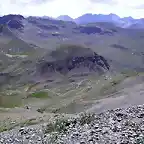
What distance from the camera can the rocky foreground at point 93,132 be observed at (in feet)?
46.3

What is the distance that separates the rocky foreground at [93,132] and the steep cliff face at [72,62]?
14978cm

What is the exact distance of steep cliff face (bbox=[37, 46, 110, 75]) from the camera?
171875 mm

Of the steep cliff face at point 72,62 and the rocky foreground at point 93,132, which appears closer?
the rocky foreground at point 93,132

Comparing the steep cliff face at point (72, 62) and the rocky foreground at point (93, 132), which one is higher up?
the rocky foreground at point (93, 132)

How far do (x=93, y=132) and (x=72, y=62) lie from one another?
161m

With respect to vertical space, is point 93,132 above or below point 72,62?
above

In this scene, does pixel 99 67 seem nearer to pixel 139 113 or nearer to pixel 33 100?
pixel 33 100

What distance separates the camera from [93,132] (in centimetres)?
1549

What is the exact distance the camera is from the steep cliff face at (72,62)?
564ft

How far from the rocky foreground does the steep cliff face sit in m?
150

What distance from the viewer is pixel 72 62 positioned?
176 metres

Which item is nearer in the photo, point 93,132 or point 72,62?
point 93,132

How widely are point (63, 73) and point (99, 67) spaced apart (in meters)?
23.2

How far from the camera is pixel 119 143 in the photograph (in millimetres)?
13289
